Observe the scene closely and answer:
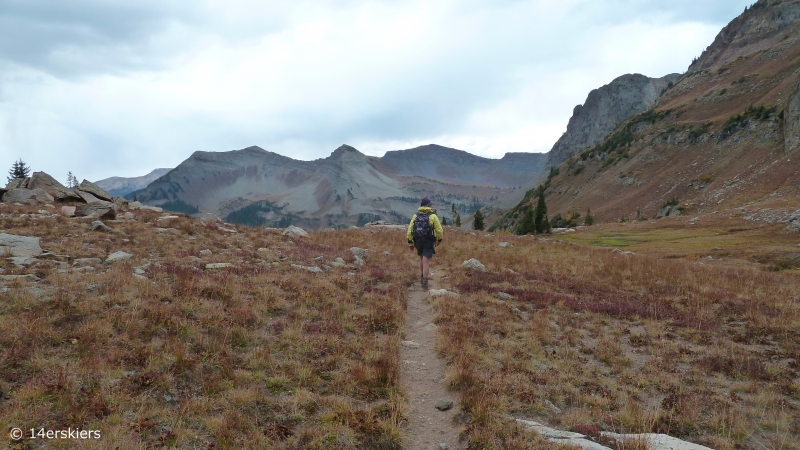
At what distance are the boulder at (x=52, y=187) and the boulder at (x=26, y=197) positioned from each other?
3.71ft

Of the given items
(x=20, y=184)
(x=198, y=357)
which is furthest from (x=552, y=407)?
(x=20, y=184)

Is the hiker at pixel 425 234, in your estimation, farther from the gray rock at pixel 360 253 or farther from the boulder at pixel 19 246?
the boulder at pixel 19 246

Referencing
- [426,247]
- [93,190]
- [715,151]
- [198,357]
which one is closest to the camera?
[198,357]

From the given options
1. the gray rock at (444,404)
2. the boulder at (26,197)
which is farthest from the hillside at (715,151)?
the boulder at (26,197)

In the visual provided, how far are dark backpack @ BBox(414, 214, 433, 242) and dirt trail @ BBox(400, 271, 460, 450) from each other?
412 cm

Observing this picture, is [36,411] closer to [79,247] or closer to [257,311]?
[257,311]

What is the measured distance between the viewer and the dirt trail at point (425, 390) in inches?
221

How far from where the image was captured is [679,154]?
105312 mm

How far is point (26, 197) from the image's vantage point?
22.2 metres

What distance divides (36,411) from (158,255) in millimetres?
9244

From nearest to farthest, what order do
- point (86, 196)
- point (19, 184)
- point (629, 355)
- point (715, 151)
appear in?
1. point (629, 355)
2. point (86, 196)
3. point (19, 184)
4. point (715, 151)

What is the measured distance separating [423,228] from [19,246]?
41.7 ft

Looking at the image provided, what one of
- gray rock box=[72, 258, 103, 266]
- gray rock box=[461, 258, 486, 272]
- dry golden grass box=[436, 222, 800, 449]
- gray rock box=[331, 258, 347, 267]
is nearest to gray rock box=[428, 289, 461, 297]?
dry golden grass box=[436, 222, 800, 449]

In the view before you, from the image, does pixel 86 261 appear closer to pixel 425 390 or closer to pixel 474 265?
pixel 425 390
